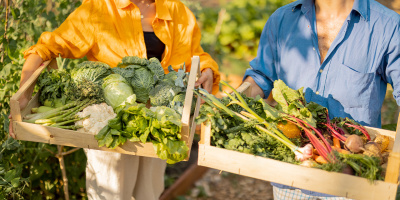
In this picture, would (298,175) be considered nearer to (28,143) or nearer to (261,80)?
(261,80)

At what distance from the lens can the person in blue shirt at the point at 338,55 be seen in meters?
2.87

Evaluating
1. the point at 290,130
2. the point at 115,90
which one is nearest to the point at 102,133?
the point at 115,90

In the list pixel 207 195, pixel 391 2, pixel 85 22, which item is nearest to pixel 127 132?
pixel 85 22

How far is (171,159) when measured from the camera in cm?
254

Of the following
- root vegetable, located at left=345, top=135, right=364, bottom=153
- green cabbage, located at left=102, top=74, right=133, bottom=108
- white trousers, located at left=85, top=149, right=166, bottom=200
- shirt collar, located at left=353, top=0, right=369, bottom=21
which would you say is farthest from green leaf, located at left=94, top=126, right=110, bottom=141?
shirt collar, located at left=353, top=0, right=369, bottom=21

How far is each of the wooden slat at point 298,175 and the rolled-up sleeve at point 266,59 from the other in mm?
949

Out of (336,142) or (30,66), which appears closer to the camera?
(336,142)

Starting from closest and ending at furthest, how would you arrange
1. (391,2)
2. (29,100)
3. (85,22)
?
(29,100) < (85,22) < (391,2)

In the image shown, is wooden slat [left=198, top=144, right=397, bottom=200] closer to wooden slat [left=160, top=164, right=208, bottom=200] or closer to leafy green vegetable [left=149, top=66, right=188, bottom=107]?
leafy green vegetable [left=149, top=66, right=188, bottom=107]

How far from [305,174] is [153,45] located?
1.48m

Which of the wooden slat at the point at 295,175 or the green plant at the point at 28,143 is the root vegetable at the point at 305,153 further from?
the green plant at the point at 28,143

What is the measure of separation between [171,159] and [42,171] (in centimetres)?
181

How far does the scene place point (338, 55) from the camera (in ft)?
9.68

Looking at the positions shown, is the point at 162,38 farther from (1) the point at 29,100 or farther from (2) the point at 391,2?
(2) the point at 391,2
